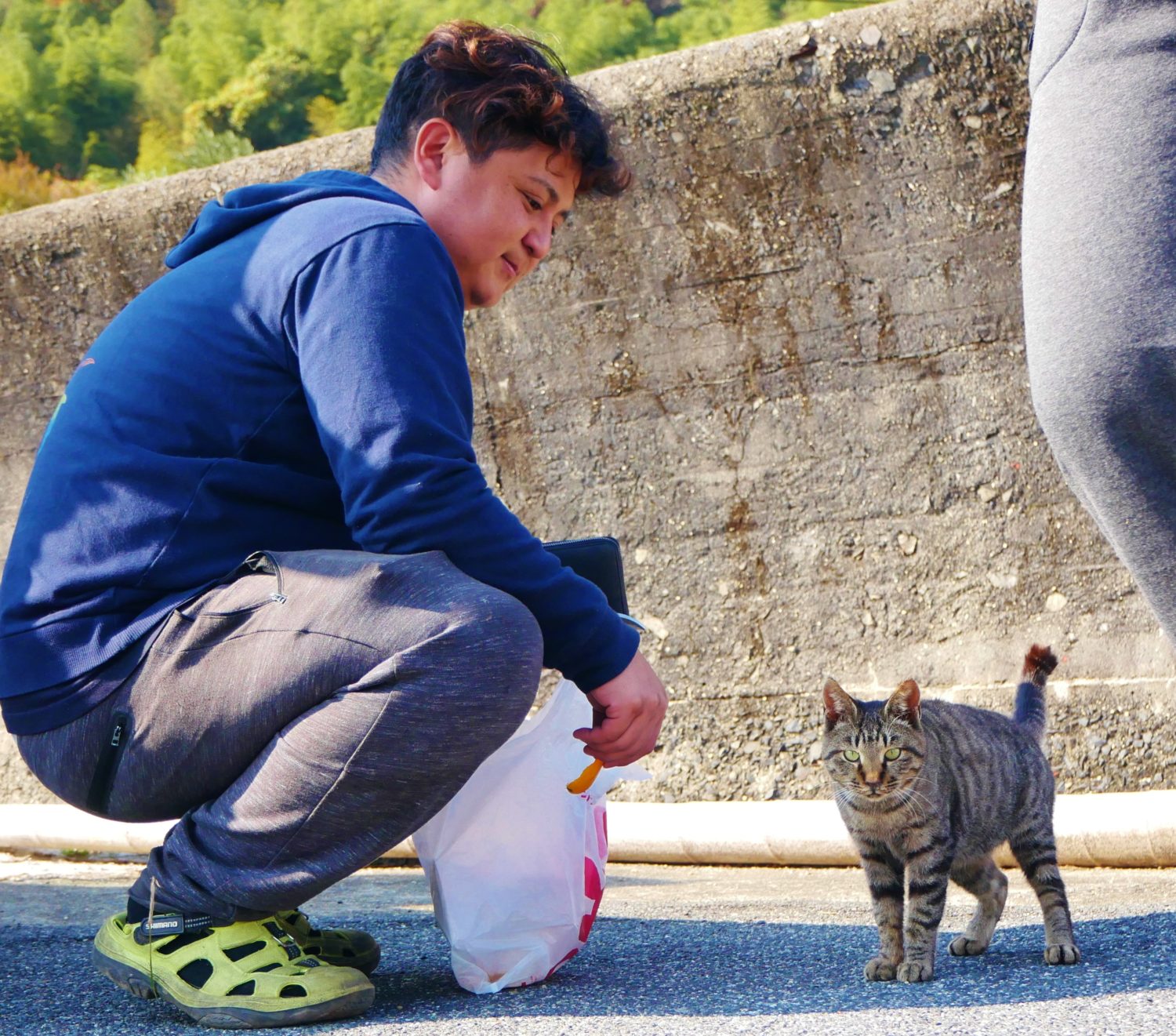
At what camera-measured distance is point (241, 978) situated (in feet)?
6.73

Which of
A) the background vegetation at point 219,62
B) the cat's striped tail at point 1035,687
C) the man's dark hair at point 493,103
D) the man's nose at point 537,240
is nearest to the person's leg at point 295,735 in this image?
the man's nose at point 537,240

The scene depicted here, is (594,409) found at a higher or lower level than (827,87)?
lower

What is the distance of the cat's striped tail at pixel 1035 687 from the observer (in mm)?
2988

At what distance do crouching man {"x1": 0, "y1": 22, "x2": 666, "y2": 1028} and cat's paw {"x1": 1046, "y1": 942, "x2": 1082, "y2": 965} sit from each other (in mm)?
869

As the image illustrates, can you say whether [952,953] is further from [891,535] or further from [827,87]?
[827,87]

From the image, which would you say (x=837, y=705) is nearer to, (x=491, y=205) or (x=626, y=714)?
(x=626, y=714)

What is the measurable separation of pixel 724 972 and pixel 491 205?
4.87 feet

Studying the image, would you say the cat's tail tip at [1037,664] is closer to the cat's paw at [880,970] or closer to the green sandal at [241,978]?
the cat's paw at [880,970]

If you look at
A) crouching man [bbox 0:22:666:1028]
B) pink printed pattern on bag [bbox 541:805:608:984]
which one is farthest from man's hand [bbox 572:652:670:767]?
pink printed pattern on bag [bbox 541:805:608:984]

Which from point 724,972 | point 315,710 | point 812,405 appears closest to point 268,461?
point 315,710

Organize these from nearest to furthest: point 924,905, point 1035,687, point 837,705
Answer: point 924,905, point 837,705, point 1035,687

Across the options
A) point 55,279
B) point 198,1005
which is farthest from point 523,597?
point 55,279

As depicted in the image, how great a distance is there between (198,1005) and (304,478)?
0.87 metres

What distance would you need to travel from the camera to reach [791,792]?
12.5 ft
